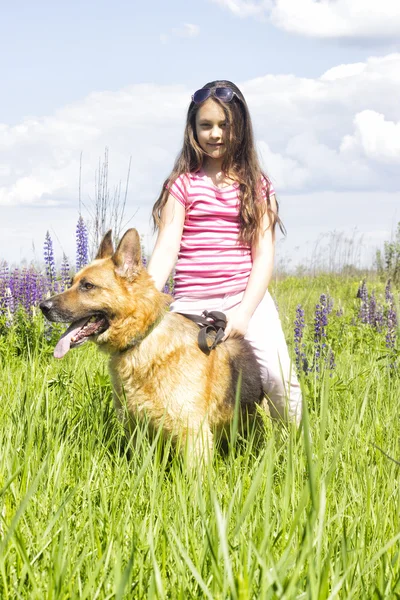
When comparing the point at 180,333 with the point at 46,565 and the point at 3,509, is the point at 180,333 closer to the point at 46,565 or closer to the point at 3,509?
the point at 3,509

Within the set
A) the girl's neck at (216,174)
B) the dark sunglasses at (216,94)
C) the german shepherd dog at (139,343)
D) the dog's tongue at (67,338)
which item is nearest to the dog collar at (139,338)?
the german shepherd dog at (139,343)

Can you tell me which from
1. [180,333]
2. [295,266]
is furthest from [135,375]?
[295,266]

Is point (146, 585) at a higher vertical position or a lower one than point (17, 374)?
higher

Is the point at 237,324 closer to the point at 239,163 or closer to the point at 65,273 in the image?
the point at 239,163

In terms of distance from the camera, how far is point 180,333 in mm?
3633

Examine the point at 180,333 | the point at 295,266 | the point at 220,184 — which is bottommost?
the point at 295,266

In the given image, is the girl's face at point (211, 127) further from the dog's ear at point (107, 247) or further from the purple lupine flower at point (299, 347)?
the purple lupine flower at point (299, 347)

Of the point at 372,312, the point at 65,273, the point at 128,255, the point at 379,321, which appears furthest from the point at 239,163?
the point at 372,312

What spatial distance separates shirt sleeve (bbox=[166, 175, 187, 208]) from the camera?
4.35 m

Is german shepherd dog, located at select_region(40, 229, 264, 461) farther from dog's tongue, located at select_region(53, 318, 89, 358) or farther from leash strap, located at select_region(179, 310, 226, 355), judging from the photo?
leash strap, located at select_region(179, 310, 226, 355)

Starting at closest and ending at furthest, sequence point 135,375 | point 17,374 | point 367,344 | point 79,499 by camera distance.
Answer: point 79,499
point 135,375
point 17,374
point 367,344

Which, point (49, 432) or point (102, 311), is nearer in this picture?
point (49, 432)

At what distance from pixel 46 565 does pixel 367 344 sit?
5661 millimetres

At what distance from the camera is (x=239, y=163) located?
453 centimetres
